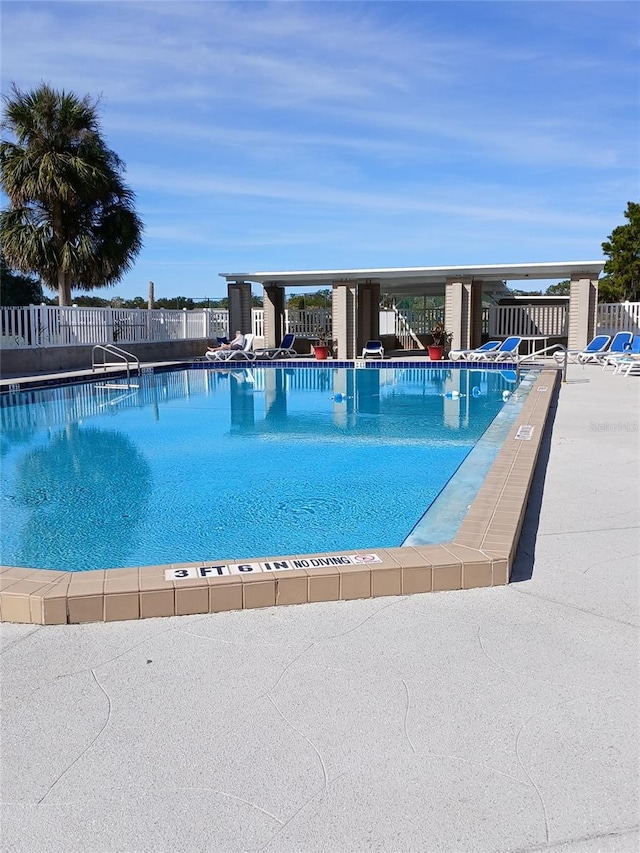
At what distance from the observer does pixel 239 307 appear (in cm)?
2419

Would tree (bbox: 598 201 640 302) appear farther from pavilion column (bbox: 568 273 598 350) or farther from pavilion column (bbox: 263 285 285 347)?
pavilion column (bbox: 263 285 285 347)

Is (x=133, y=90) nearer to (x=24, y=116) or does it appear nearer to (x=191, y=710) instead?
(x=24, y=116)

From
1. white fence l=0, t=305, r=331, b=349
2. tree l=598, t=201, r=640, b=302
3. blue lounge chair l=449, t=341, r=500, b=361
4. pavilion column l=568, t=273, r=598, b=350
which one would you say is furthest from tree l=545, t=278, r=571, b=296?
blue lounge chair l=449, t=341, r=500, b=361

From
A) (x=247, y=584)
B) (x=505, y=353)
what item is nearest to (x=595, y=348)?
(x=505, y=353)

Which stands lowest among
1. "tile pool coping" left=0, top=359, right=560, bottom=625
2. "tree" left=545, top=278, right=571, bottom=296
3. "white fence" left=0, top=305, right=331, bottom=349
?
"tile pool coping" left=0, top=359, right=560, bottom=625

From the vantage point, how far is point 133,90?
1597 cm

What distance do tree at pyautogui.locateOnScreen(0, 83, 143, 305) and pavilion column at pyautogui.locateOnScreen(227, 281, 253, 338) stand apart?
3849mm

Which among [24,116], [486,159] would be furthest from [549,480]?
[24,116]

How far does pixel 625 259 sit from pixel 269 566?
113 ft

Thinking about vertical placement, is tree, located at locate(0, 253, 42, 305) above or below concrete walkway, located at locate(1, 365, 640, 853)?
above

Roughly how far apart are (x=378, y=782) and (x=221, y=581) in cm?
145

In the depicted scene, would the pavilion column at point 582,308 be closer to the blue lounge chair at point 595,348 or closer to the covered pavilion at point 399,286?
the covered pavilion at point 399,286

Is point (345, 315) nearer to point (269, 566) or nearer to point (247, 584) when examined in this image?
point (269, 566)

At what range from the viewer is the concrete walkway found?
6.53 ft
